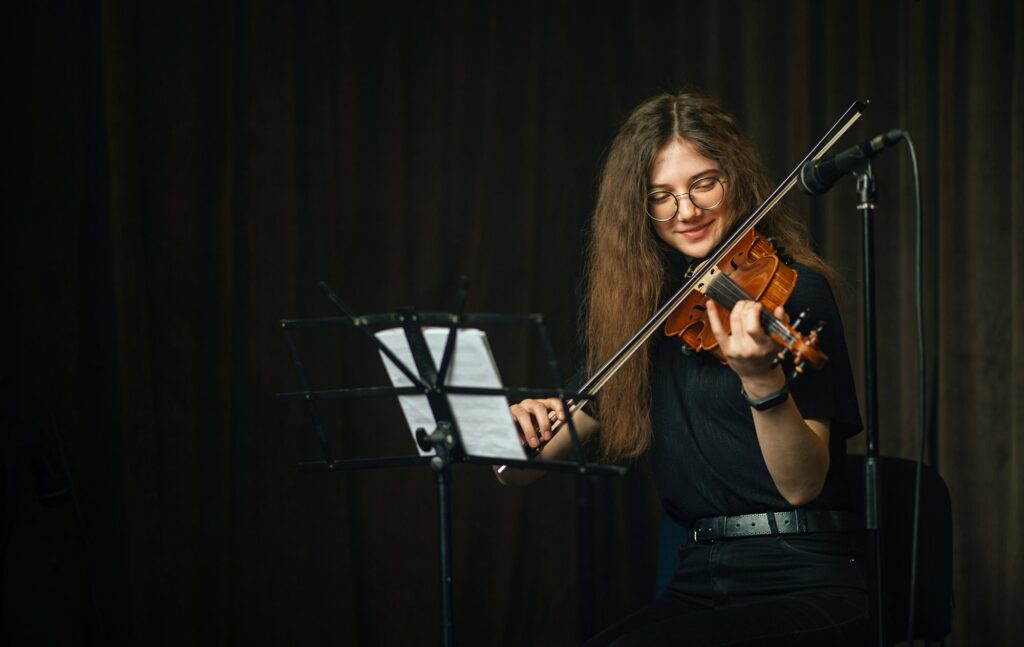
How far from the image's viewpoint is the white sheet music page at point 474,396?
1290 mm

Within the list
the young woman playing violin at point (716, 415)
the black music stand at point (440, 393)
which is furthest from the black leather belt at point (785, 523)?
the black music stand at point (440, 393)

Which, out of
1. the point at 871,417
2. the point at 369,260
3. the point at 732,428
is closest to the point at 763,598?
the point at 732,428

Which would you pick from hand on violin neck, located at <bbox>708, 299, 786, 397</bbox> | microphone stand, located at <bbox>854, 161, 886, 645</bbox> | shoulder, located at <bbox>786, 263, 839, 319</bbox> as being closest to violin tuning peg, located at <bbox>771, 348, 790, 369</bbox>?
hand on violin neck, located at <bbox>708, 299, 786, 397</bbox>

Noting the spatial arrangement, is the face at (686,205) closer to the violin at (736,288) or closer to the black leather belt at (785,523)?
the violin at (736,288)

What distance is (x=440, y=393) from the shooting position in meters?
1.31

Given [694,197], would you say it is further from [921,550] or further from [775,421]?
[921,550]

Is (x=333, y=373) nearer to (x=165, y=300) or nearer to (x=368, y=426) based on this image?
(x=368, y=426)

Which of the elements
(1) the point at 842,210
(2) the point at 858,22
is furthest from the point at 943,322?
(2) the point at 858,22

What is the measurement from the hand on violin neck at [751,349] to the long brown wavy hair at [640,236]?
39cm

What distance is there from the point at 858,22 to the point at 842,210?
0.52 metres

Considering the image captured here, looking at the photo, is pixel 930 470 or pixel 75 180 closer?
pixel 930 470

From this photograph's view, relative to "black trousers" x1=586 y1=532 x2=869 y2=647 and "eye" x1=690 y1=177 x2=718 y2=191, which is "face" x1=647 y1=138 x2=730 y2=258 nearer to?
"eye" x1=690 y1=177 x2=718 y2=191

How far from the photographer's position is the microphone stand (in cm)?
129

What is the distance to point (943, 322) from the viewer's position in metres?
2.77
